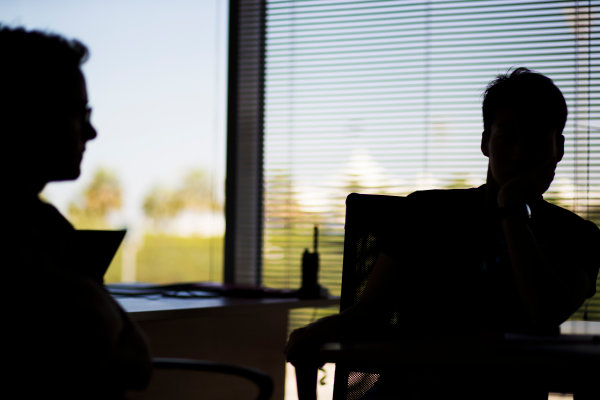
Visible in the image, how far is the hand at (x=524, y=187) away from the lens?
156cm

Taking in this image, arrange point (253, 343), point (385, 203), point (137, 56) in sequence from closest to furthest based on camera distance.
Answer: point (385, 203), point (253, 343), point (137, 56)

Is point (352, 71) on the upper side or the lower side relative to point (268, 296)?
upper

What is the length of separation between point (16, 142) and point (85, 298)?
0.90 ft

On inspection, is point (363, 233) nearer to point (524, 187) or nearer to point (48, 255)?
point (524, 187)

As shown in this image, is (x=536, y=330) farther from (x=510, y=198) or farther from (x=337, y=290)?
(x=337, y=290)

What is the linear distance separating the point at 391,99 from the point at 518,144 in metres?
1.78

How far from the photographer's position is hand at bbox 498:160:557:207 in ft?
5.11

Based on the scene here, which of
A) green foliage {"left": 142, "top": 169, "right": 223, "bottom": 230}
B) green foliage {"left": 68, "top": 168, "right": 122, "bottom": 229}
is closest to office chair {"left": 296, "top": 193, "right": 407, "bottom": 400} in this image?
green foliage {"left": 142, "top": 169, "right": 223, "bottom": 230}

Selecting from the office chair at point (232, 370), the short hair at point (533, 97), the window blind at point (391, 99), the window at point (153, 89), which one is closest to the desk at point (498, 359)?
the office chair at point (232, 370)

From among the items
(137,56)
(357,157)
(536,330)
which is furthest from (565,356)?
(137,56)

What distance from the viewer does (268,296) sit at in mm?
2537

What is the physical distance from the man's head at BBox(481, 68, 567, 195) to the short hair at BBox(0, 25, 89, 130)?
1.05 m

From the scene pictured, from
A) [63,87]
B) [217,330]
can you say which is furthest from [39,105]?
[217,330]

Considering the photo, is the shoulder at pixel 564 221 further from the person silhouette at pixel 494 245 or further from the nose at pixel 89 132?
the nose at pixel 89 132
